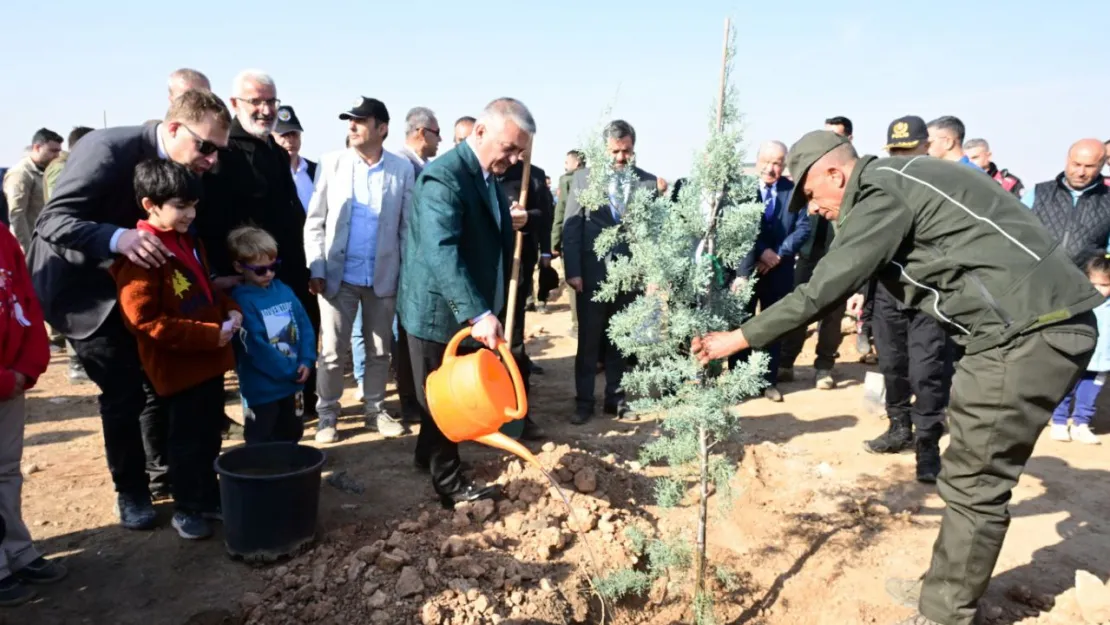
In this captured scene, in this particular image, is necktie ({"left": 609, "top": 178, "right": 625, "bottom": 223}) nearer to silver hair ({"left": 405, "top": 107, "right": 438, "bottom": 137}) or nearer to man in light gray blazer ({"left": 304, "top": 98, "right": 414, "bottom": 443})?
man in light gray blazer ({"left": 304, "top": 98, "right": 414, "bottom": 443})

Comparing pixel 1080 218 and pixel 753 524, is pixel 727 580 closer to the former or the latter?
pixel 753 524

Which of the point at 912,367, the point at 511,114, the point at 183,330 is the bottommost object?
the point at 912,367

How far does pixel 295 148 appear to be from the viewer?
5.66 meters

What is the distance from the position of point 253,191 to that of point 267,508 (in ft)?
6.87

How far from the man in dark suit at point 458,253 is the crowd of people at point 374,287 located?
0.04 feet

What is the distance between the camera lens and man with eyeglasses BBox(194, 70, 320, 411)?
3990mm

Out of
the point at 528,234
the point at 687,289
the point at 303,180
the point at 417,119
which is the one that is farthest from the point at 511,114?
the point at 303,180

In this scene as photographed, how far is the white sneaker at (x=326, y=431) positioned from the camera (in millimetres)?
4945

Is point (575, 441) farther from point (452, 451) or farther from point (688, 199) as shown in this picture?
point (688, 199)

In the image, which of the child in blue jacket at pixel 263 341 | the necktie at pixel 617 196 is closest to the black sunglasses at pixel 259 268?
the child in blue jacket at pixel 263 341

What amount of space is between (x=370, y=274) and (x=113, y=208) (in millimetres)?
1741

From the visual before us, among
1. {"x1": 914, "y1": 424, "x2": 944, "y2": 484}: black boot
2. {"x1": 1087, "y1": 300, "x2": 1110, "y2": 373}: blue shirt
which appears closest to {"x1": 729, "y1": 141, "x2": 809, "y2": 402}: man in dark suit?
{"x1": 914, "y1": 424, "x2": 944, "y2": 484}: black boot

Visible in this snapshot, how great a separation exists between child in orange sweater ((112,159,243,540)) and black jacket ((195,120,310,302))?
302 millimetres

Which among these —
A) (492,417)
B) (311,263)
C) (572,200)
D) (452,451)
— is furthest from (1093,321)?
(311,263)
